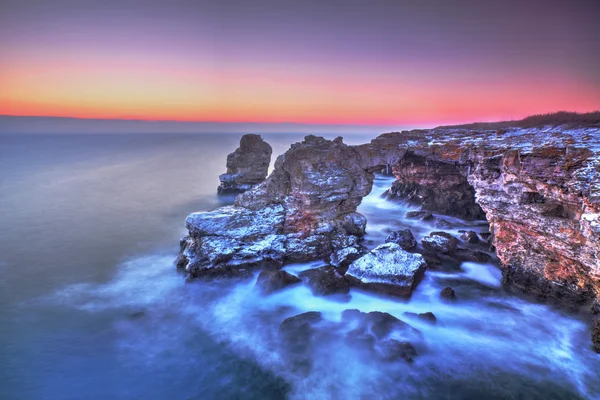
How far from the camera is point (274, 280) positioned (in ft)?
46.2

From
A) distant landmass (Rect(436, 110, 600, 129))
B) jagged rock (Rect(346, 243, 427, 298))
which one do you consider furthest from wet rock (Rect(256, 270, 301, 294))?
distant landmass (Rect(436, 110, 600, 129))

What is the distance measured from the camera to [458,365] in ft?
32.9

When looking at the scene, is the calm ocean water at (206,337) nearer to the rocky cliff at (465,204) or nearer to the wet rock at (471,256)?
the wet rock at (471,256)

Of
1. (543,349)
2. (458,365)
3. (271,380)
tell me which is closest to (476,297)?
(543,349)

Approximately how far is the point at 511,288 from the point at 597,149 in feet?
20.8

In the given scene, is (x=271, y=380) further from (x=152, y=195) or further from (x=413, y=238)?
(x=152, y=195)

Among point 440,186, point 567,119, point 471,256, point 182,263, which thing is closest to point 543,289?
point 471,256

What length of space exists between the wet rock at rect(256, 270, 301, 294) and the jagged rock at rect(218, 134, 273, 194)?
60.4ft

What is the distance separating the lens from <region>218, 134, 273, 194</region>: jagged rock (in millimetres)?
31078

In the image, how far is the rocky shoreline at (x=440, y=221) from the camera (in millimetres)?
10617

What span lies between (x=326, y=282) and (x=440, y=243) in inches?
274

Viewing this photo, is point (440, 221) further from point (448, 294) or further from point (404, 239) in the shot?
point (448, 294)

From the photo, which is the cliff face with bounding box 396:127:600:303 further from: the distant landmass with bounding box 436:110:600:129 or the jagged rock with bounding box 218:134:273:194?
the jagged rock with bounding box 218:134:273:194

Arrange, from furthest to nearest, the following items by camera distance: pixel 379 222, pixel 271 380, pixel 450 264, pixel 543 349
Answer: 1. pixel 379 222
2. pixel 450 264
3. pixel 543 349
4. pixel 271 380
